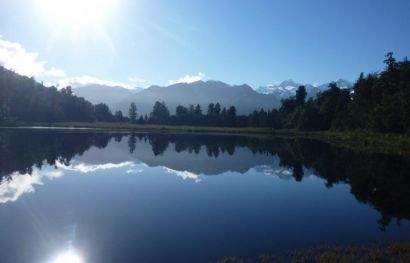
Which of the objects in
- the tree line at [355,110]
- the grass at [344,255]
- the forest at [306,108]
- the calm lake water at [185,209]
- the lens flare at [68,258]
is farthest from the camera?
the forest at [306,108]

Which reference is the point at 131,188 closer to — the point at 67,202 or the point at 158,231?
the point at 67,202

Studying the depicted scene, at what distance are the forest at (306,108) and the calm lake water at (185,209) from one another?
4639cm

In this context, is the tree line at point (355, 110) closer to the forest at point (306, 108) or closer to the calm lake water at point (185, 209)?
the forest at point (306, 108)

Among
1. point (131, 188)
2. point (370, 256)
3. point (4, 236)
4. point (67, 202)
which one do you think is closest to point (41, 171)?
point (131, 188)

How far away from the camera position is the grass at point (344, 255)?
14.9 metres

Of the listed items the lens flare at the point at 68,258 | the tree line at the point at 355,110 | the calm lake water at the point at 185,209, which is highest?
the tree line at the point at 355,110

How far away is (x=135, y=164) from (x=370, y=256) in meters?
34.5

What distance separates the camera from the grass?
1492 centimetres

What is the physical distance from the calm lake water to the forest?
46388 mm

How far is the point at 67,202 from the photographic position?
80.1 ft

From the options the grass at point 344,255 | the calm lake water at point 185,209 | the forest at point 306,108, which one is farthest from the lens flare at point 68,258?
the forest at point 306,108

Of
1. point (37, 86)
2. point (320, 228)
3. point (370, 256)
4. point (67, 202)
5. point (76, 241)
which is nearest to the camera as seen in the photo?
point (370, 256)

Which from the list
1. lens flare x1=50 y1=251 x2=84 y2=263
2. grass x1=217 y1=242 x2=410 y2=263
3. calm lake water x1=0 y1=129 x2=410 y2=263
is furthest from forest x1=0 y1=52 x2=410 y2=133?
lens flare x1=50 y1=251 x2=84 y2=263

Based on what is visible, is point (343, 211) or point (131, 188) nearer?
point (343, 211)
